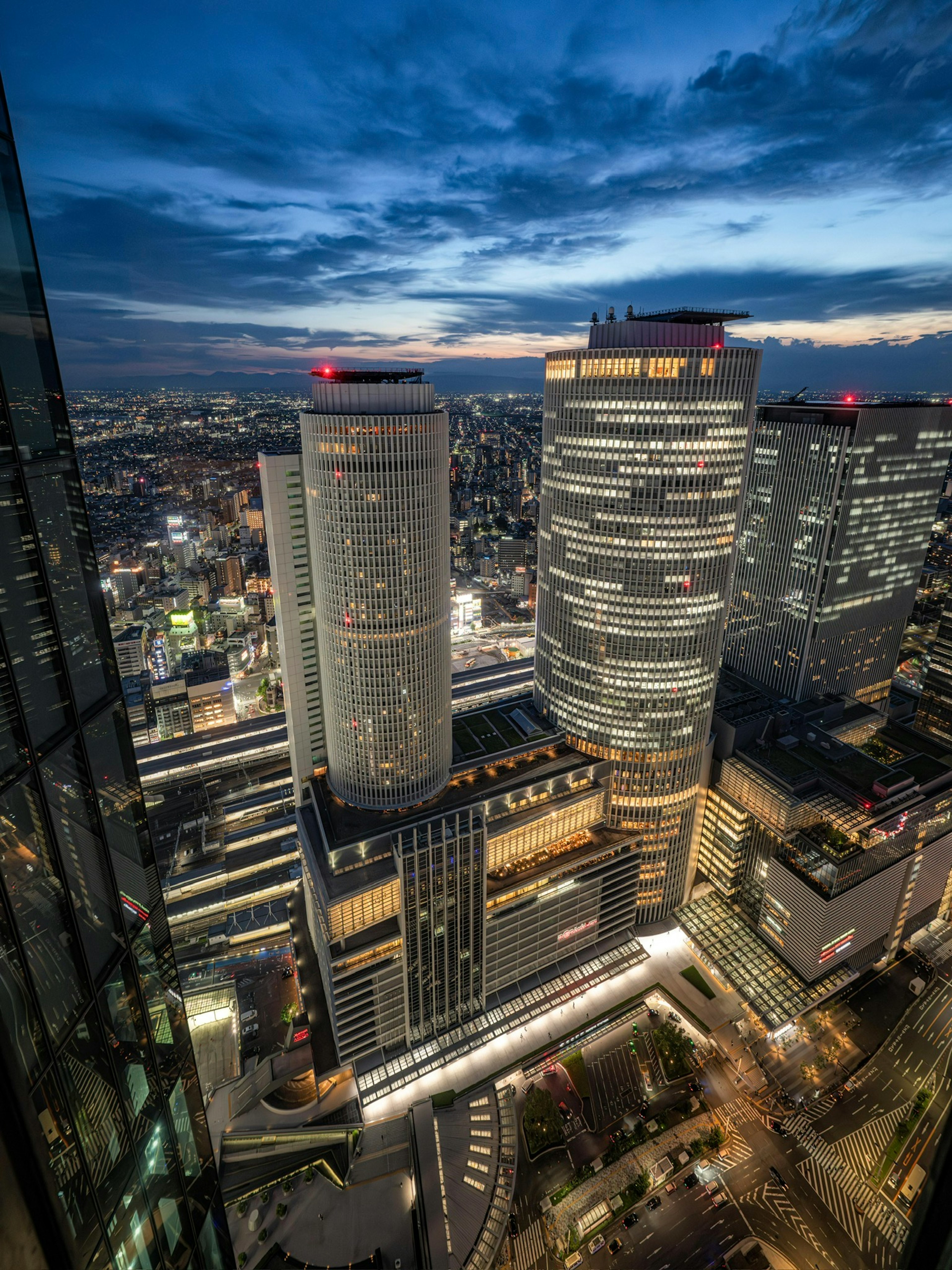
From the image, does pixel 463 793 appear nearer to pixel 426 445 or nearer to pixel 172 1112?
pixel 426 445

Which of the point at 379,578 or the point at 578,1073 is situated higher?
the point at 379,578

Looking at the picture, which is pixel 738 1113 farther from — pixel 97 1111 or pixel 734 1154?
pixel 97 1111

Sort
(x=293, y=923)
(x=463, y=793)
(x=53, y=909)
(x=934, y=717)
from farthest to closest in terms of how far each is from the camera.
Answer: (x=934, y=717)
(x=293, y=923)
(x=463, y=793)
(x=53, y=909)

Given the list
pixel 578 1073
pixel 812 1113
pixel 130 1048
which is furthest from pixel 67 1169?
pixel 812 1113

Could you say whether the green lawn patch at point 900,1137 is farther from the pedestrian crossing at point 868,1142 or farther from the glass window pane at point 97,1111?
the glass window pane at point 97,1111

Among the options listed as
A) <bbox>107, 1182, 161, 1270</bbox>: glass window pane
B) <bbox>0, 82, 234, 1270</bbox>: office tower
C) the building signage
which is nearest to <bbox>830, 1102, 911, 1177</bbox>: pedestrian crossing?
the building signage

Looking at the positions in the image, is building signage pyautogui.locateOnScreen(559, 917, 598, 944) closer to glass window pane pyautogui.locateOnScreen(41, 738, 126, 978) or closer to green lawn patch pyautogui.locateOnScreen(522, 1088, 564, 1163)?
green lawn patch pyautogui.locateOnScreen(522, 1088, 564, 1163)

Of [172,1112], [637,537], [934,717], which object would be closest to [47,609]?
[172,1112]

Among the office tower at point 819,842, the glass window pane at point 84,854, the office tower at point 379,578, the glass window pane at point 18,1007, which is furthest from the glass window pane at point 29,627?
the office tower at point 819,842
